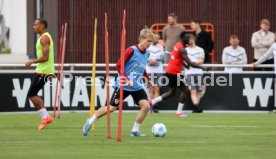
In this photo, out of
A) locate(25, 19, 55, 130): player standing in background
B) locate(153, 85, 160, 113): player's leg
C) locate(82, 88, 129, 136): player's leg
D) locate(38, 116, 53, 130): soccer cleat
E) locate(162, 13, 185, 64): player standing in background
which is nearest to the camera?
locate(82, 88, 129, 136): player's leg

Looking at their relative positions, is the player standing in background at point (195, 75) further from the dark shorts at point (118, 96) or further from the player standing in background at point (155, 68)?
the dark shorts at point (118, 96)

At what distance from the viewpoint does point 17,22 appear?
94.8ft

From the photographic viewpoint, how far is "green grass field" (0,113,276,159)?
13.9m

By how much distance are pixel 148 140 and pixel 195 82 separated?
897 cm

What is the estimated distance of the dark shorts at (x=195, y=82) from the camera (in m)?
25.1

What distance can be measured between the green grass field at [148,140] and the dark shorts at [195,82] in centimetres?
265

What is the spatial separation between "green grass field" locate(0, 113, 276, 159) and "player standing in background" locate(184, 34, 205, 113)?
2.57m

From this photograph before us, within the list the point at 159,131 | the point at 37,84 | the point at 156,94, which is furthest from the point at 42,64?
the point at 156,94

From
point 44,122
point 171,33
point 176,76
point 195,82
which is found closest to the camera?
point 44,122

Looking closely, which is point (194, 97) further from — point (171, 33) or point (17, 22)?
point (17, 22)

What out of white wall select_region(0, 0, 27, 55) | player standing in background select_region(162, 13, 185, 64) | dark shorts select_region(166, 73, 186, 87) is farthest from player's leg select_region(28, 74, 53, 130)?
white wall select_region(0, 0, 27, 55)

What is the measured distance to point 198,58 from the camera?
83.3 ft

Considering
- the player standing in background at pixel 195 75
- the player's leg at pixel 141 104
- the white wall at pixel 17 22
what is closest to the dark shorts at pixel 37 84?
the player's leg at pixel 141 104

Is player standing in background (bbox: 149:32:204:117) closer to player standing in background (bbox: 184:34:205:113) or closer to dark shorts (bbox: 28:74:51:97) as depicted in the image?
player standing in background (bbox: 184:34:205:113)
